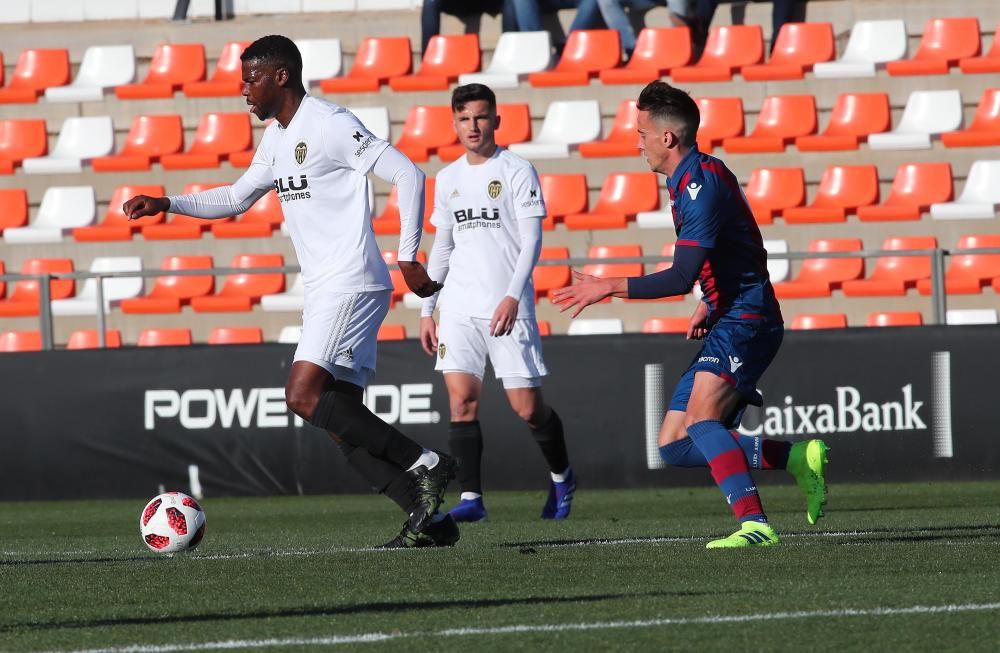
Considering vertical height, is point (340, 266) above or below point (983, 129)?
below

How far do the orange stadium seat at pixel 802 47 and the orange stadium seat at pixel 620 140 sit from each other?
114 centimetres

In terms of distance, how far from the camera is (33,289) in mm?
15141

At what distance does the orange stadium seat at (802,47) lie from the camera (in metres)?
15.8

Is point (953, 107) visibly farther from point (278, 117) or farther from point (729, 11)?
point (278, 117)

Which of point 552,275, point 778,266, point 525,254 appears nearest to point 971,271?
point 778,266

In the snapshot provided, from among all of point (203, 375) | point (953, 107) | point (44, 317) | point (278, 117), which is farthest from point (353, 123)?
point (953, 107)

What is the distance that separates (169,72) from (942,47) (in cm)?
735

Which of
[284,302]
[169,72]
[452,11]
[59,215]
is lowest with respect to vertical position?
[284,302]

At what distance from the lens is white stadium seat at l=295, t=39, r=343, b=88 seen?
16562 mm

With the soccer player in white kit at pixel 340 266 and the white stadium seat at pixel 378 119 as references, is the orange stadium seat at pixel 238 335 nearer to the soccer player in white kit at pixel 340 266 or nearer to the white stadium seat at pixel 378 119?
the white stadium seat at pixel 378 119

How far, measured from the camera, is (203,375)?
11.5 metres

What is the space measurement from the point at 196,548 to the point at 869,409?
5.25 m

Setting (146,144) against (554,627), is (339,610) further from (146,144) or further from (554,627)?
(146,144)

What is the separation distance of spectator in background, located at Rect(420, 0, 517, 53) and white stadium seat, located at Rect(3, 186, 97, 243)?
348cm
